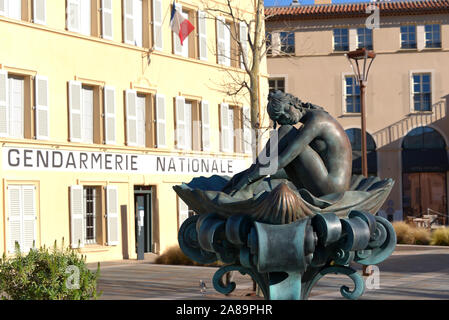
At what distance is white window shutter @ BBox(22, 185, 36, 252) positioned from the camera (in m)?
22.0

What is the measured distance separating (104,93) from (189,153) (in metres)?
4.06

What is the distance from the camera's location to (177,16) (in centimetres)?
2670

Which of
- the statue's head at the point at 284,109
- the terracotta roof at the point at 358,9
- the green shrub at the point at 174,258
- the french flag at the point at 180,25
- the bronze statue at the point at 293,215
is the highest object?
the terracotta roof at the point at 358,9

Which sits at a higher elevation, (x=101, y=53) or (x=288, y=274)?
(x=101, y=53)

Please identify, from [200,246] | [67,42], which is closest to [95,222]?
[67,42]

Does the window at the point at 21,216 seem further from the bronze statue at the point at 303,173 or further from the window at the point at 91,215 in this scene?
the bronze statue at the point at 303,173

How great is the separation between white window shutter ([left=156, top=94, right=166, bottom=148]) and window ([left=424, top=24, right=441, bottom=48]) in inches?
874

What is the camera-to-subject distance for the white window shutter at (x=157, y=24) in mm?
26516

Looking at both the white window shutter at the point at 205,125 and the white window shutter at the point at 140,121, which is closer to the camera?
the white window shutter at the point at 140,121

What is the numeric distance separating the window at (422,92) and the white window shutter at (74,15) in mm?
24426

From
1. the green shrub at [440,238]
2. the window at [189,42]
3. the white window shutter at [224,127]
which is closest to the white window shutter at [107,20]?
the window at [189,42]

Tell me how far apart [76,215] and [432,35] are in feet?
88.5
